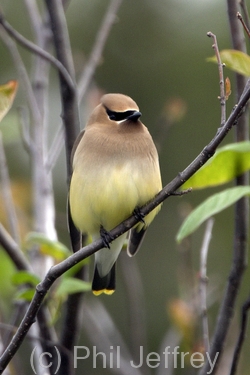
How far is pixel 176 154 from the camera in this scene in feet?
31.3

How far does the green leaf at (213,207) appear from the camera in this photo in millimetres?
3006

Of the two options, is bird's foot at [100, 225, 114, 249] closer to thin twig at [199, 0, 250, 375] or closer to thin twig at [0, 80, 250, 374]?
thin twig at [0, 80, 250, 374]

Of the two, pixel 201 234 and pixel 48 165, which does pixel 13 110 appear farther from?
pixel 48 165

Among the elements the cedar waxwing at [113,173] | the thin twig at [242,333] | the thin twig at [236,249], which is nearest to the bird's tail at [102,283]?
the cedar waxwing at [113,173]

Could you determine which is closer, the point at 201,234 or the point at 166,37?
the point at 201,234

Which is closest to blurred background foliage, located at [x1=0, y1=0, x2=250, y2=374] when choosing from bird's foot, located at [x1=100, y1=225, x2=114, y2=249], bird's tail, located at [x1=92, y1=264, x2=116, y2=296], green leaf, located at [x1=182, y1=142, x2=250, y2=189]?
bird's tail, located at [x1=92, y1=264, x2=116, y2=296]

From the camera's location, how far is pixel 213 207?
122 inches

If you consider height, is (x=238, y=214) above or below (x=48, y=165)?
below

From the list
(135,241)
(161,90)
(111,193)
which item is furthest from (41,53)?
(161,90)

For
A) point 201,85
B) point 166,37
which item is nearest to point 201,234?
point 201,85

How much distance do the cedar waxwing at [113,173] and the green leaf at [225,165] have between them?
405 mm

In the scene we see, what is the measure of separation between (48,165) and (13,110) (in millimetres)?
3689

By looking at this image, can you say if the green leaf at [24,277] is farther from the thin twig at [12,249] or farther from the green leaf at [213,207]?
the green leaf at [213,207]

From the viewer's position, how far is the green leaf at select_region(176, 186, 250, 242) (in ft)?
9.86
